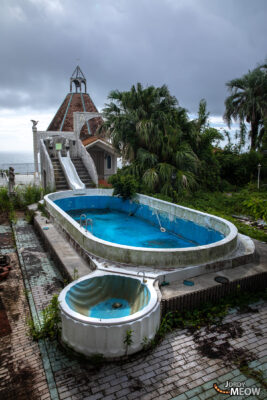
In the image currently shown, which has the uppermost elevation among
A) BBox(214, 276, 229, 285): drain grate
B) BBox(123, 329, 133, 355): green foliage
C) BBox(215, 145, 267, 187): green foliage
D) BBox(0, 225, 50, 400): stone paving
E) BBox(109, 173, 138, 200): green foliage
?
BBox(215, 145, 267, 187): green foliage

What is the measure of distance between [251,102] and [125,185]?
40.9 ft

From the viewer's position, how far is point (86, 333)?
3391 mm

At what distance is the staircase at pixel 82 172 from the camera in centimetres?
1475

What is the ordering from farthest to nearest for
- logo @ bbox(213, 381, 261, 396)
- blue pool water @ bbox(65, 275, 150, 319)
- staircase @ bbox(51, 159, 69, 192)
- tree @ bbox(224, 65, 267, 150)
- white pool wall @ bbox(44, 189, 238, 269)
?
1. tree @ bbox(224, 65, 267, 150)
2. staircase @ bbox(51, 159, 69, 192)
3. white pool wall @ bbox(44, 189, 238, 269)
4. blue pool water @ bbox(65, 275, 150, 319)
5. logo @ bbox(213, 381, 261, 396)

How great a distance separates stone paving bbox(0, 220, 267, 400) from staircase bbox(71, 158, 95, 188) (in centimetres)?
1073

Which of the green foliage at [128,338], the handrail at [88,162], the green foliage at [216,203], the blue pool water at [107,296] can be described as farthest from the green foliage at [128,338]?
the handrail at [88,162]

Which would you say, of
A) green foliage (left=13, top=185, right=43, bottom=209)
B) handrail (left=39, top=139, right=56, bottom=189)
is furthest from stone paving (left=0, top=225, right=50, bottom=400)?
handrail (left=39, top=139, right=56, bottom=189)

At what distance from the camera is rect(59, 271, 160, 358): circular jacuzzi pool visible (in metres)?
3.38

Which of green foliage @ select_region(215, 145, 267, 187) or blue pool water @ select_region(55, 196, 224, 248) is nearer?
blue pool water @ select_region(55, 196, 224, 248)

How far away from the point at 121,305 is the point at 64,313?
43.9 inches

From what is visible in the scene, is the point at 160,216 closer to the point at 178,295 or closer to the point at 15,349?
the point at 178,295

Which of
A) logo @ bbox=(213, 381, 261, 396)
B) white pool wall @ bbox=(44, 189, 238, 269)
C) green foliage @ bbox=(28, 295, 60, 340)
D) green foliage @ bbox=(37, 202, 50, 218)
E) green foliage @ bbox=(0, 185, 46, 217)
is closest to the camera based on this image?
logo @ bbox=(213, 381, 261, 396)

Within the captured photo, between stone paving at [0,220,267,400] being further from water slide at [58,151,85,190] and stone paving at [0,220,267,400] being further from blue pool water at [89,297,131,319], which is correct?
water slide at [58,151,85,190]

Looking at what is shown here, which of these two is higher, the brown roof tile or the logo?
the brown roof tile
